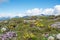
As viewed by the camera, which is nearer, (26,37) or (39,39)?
(26,37)

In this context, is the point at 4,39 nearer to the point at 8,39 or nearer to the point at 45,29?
the point at 8,39

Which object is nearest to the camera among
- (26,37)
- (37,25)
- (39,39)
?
(26,37)

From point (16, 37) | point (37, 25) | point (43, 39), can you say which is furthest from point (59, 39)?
point (37, 25)

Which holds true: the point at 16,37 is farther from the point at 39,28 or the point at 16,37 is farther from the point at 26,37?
the point at 39,28

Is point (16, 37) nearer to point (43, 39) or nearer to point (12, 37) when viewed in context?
point (12, 37)

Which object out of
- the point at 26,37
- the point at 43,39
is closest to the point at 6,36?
the point at 26,37

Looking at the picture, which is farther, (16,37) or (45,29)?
(45,29)

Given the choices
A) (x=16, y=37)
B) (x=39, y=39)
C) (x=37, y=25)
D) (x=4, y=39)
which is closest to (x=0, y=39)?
(x=4, y=39)

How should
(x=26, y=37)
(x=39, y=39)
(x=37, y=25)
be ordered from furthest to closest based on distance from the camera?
(x=37, y=25) < (x=39, y=39) < (x=26, y=37)
